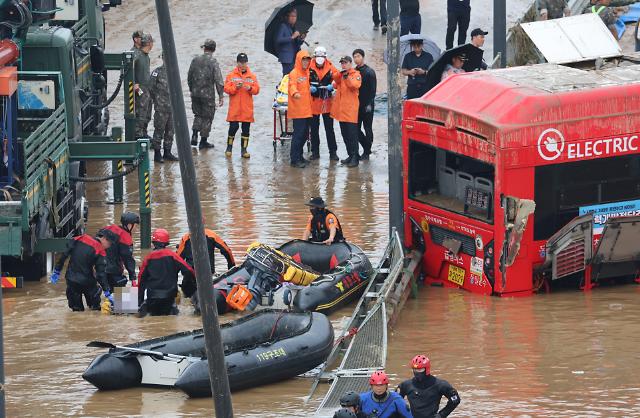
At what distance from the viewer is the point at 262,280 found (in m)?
20.4

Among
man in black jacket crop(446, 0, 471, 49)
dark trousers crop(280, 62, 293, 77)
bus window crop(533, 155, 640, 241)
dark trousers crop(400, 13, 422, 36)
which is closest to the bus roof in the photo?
bus window crop(533, 155, 640, 241)

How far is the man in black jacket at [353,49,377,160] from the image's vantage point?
93.0 feet

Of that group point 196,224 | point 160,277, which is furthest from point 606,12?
point 196,224

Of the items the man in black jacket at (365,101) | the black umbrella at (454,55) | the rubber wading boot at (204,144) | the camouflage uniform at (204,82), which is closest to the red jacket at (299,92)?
the man in black jacket at (365,101)

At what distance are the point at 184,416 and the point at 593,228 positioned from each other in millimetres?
6643

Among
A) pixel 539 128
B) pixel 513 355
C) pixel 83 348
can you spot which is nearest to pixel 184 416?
pixel 83 348

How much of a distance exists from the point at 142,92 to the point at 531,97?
33.3 feet

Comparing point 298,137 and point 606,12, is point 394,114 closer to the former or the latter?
point 298,137

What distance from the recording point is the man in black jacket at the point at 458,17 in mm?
31875

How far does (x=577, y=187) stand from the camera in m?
20.5

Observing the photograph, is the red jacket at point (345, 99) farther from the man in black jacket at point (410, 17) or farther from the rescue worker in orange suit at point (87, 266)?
the rescue worker in orange suit at point (87, 266)

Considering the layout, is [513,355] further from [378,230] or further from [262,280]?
[378,230]

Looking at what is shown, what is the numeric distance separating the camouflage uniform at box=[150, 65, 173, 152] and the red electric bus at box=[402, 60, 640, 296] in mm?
8365

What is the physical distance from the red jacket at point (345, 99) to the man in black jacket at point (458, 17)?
430cm
